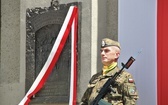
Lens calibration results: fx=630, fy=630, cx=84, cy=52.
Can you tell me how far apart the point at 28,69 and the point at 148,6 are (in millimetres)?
2103

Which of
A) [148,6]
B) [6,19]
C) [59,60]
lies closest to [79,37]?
[59,60]

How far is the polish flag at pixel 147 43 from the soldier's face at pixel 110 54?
2.38ft

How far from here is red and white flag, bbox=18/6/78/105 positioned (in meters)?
8.60

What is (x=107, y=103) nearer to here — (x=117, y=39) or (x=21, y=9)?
(x=117, y=39)

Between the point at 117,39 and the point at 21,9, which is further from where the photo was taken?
the point at 21,9

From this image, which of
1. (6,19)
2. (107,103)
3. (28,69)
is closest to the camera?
(107,103)

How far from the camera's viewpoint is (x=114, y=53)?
7402 mm

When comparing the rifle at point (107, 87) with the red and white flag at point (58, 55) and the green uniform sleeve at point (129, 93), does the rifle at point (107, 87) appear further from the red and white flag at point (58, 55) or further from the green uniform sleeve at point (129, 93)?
the red and white flag at point (58, 55)

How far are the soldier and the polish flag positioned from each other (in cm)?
74
